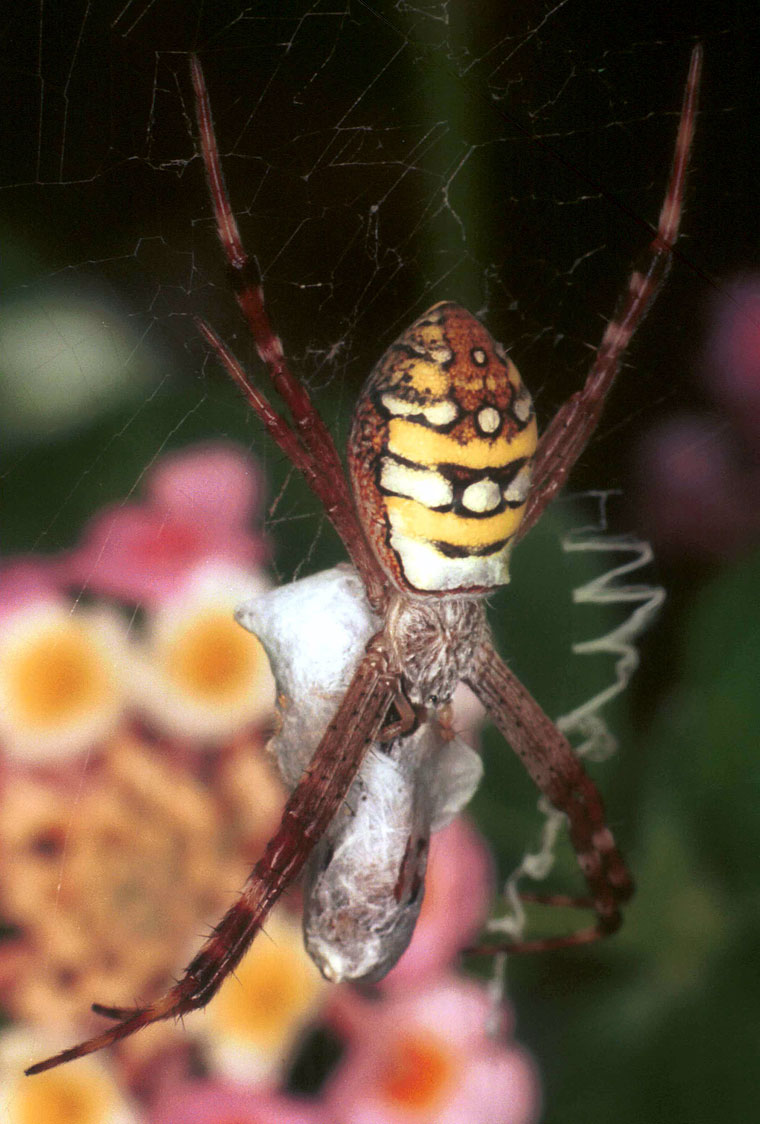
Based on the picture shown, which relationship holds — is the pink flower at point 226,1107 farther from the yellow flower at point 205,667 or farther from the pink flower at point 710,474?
the pink flower at point 710,474

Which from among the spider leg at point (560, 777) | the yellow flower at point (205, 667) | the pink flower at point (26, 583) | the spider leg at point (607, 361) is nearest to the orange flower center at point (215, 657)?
the yellow flower at point (205, 667)

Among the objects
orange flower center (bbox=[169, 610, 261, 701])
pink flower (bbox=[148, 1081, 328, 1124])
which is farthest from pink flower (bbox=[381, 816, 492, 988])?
orange flower center (bbox=[169, 610, 261, 701])

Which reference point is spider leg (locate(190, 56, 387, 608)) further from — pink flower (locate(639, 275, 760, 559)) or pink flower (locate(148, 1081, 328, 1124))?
pink flower (locate(148, 1081, 328, 1124))

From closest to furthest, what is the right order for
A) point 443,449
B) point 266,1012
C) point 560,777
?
point 443,449 < point 560,777 < point 266,1012

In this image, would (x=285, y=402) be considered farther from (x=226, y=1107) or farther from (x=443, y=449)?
(x=226, y=1107)

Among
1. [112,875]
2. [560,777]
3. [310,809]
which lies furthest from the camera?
[112,875]

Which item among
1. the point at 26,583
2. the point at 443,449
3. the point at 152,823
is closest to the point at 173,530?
the point at 26,583
